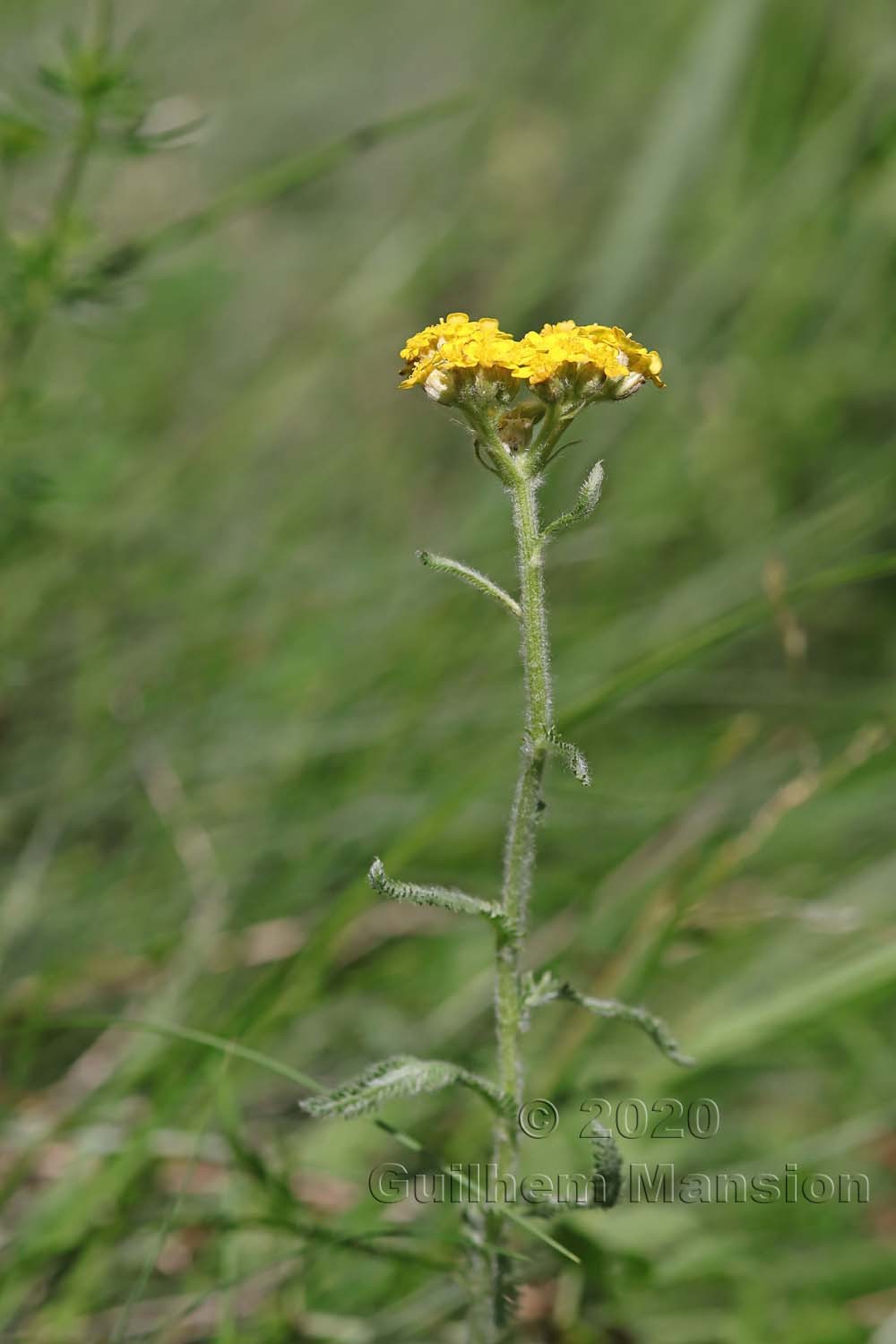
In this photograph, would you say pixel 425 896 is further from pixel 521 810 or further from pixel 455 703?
pixel 455 703

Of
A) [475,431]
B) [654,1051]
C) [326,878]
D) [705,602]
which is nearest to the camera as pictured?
[475,431]

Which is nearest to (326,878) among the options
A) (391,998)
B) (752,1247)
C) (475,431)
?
(391,998)

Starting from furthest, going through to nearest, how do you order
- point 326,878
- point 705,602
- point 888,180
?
point 888,180 < point 705,602 < point 326,878

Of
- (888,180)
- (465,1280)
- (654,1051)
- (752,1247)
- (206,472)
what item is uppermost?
(888,180)

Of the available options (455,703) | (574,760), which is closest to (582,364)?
(574,760)

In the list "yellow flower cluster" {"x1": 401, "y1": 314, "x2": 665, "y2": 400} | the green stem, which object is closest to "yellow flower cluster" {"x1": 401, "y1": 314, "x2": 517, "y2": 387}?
"yellow flower cluster" {"x1": 401, "y1": 314, "x2": 665, "y2": 400}

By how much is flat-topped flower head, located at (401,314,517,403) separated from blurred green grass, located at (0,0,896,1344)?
464 mm

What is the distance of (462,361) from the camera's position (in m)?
1.27

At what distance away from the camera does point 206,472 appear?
10.5ft

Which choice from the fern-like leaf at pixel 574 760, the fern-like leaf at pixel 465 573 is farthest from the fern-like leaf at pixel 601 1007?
the fern-like leaf at pixel 465 573

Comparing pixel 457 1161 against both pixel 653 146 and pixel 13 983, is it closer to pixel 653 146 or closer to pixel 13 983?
pixel 13 983

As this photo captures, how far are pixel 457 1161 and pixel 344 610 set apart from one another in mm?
1349

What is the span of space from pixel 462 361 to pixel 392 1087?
0.74 meters

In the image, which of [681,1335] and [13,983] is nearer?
[681,1335]
